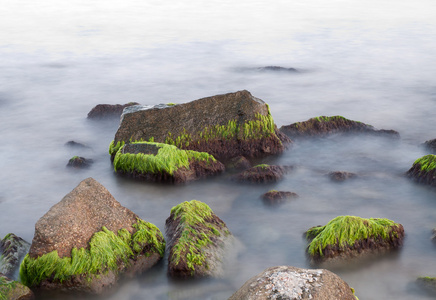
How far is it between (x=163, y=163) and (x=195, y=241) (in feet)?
8.87

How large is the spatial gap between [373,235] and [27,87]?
13188 mm

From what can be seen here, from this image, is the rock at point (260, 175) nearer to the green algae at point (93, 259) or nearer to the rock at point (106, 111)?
the green algae at point (93, 259)

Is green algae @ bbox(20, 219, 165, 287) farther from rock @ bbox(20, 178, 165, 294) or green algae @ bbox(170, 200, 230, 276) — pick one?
green algae @ bbox(170, 200, 230, 276)

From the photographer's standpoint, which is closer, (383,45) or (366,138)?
(366,138)

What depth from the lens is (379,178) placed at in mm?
9531

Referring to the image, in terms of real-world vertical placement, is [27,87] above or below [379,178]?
below

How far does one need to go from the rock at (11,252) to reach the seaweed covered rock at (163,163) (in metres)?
2.62

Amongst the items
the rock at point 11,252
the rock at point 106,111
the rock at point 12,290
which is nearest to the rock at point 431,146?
the rock at point 106,111

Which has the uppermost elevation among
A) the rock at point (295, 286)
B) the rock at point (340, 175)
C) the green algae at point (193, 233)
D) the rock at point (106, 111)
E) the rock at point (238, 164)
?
the rock at point (295, 286)

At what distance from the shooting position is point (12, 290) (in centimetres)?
594

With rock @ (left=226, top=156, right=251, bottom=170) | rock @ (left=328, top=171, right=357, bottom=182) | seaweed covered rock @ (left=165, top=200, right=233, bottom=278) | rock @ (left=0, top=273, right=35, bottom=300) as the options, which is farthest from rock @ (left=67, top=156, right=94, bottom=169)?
rock @ (left=328, top=171, right=357, bottom=182)

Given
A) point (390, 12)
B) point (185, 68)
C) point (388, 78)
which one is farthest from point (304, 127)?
point (390, 12)

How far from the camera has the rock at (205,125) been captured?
10141 mm

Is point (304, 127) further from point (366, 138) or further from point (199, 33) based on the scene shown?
point (199, 33)
